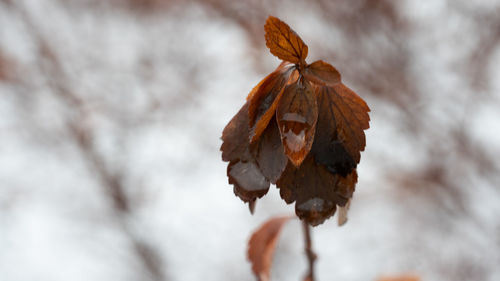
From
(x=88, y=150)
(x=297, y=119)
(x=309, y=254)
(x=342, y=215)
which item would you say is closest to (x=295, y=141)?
(x=297, y=119)

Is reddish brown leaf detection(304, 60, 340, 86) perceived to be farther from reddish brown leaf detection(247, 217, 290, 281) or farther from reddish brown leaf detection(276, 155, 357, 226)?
reddish brown leaf detection(247, 217, 290, 281)

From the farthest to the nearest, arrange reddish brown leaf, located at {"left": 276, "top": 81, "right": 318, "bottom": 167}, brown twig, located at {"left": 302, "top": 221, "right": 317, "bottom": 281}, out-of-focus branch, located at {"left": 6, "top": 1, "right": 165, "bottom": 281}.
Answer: out-of-focus branch, located at {"left": 6, "top": 1, "right": 165, "bottom": 281}, brown twig, located at {"left": 302, "top": 221, "right": 317, "bottom": 281}, reddish brown leaf, located at {"left": 276, "top": 81, "right": 318, "bottom": 167}

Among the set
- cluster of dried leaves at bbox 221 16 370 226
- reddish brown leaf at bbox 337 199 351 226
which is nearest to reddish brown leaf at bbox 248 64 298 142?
cluster of dried leaves at bbox 221 16 370 226

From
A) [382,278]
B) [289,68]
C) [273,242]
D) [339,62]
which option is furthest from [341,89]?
[339,62]

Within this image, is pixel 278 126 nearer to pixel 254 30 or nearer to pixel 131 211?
pixel 254 30

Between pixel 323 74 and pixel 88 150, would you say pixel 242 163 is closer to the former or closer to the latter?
pixel 323 74
